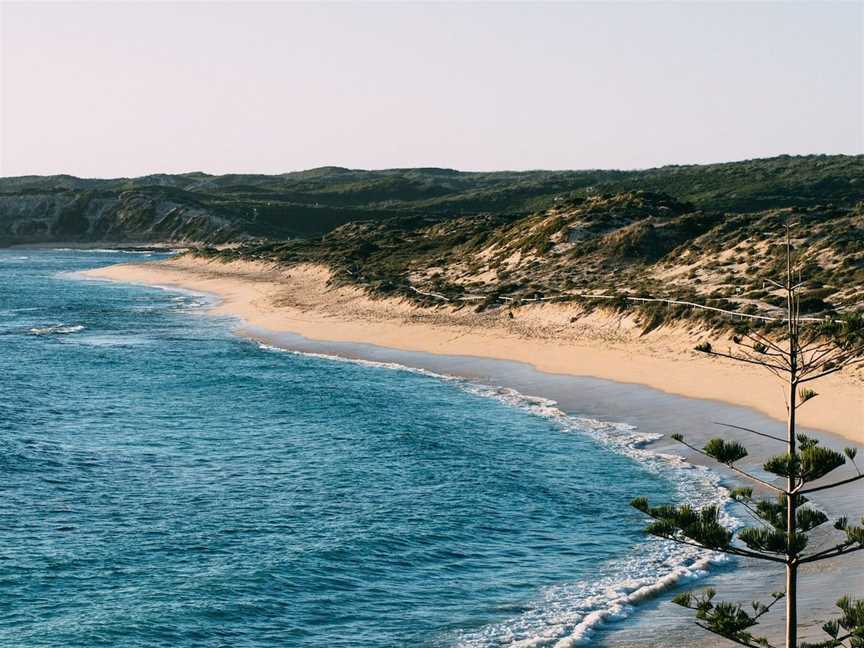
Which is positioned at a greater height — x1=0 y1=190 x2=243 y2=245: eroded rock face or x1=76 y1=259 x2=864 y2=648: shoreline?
x1=0 y1=190 x2=243 y2=245: eroded rock face

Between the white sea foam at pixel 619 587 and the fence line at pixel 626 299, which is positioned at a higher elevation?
the fence line at pixel 626 299

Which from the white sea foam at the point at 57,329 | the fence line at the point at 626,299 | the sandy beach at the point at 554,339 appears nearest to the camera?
the sandy beach at the point at 554,339

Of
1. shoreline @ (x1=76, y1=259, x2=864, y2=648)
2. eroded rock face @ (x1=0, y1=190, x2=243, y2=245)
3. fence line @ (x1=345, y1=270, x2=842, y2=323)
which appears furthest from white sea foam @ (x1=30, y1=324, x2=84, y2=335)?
eroded rock face @ (x1=0, y1=190, x2=243, y2=245)

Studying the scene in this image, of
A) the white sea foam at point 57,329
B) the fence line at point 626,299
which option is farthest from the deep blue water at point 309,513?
the white sea foam at point 57,329

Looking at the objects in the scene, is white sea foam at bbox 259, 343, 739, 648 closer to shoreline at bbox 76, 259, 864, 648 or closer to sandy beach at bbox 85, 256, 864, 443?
shoreline at bbox 76, 259, 864, 648

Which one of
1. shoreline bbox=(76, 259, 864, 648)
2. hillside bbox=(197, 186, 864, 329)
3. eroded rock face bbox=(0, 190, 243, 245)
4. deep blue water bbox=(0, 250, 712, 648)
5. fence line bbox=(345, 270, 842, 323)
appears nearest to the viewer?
shoreline bbox=(76, 259, 864, 648)

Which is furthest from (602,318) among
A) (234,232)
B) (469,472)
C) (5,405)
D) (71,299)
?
(234,232)

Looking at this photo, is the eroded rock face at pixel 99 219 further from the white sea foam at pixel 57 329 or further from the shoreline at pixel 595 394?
the white sea foam at pixel 57 329

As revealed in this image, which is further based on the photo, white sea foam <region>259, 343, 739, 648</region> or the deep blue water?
the deep blue water

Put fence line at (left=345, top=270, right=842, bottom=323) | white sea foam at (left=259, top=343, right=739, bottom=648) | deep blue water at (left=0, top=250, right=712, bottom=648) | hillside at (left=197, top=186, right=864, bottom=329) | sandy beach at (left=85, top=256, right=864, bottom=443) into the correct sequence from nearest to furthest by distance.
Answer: white sea foam at (left=259, top=343, right=739, bottom=648) → deep blue water at (left=0, top=250, right=712, bottom=648) → sandy beach at (left=85, top=256, right=864, bottom=443) → fence line at (left=345, top=270, right=842, bottom=323) → hillside at (left=197, top=186, right=864, bottom=329)
